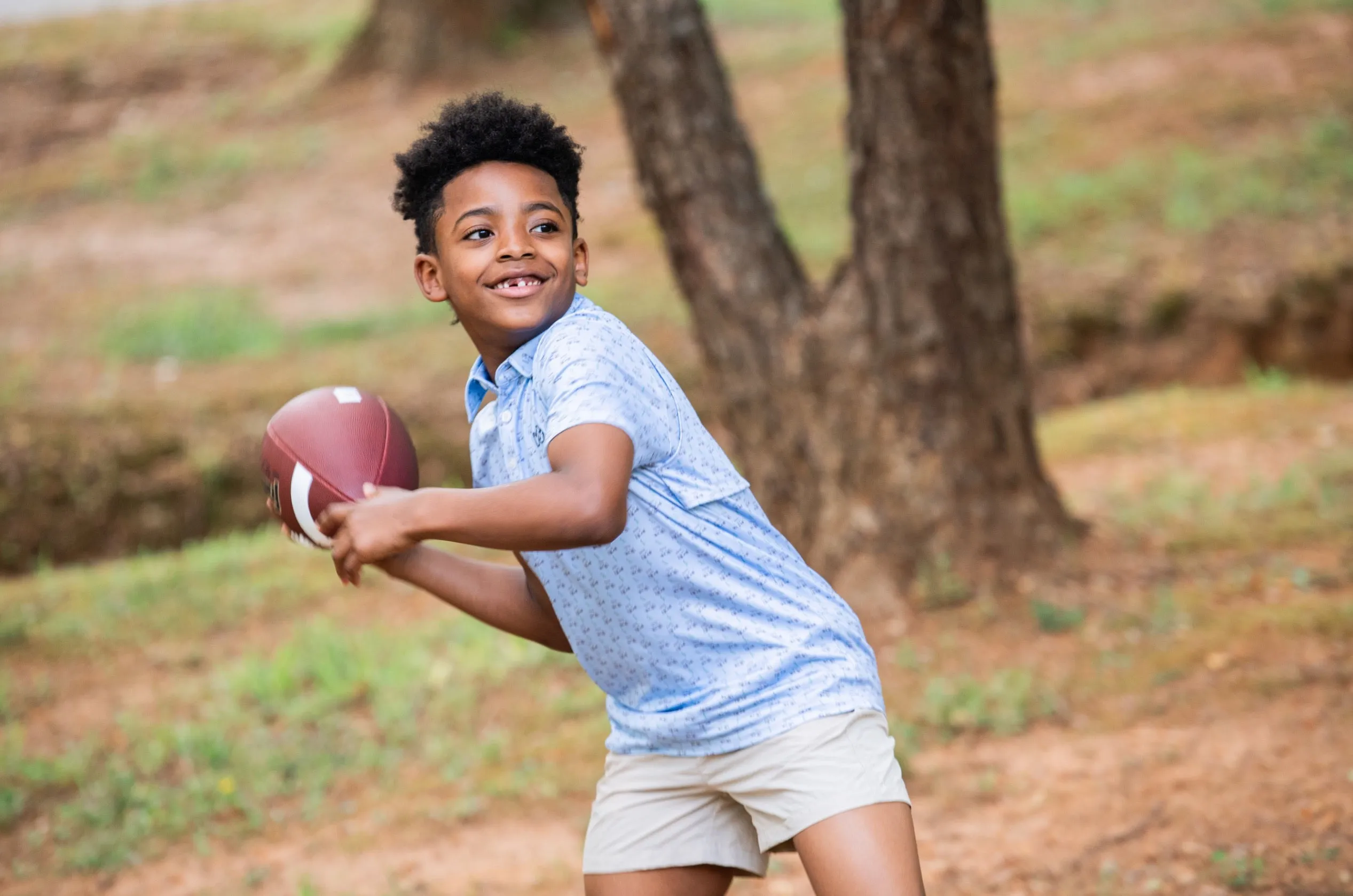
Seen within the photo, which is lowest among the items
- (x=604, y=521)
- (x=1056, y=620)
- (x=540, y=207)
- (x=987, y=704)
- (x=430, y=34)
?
(x=987, y=704)

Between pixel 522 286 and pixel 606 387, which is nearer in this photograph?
pixel 606 387

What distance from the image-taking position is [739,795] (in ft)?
7.52

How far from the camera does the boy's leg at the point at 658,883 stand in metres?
2.40

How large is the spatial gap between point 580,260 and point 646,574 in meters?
0.57

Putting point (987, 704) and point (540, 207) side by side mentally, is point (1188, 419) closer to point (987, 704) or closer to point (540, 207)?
point (987, 704)

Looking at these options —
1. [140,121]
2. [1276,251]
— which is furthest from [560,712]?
[140,121]

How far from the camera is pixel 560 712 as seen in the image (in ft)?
15.9

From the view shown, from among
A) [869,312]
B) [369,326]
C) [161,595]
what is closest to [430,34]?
[369,326]

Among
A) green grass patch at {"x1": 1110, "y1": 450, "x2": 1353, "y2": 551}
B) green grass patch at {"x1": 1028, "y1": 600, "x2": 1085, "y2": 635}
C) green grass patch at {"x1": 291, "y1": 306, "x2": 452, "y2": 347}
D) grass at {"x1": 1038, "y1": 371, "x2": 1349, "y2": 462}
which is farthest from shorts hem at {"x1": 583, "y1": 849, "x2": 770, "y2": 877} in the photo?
green grass patch at {"x1": 291, "y1": 306, "x2": 452, "y2": 347}

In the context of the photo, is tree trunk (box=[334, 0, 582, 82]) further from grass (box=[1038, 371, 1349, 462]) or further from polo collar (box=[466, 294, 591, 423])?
polo collar (box=[466, 294, 591, 423])

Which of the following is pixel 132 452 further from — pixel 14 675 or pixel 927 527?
pixel 927 527

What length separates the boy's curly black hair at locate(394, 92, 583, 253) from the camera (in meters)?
2.33

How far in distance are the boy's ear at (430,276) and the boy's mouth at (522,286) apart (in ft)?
0.53

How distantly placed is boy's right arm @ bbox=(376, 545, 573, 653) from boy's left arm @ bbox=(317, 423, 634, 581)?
47 centimetres
